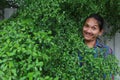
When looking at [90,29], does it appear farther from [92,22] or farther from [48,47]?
[48,47]

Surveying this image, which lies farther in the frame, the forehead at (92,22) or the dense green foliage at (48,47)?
the forehead at (92,22)

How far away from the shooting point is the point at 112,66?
6.91 ft

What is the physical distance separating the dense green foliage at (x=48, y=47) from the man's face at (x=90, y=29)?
0.08 meters

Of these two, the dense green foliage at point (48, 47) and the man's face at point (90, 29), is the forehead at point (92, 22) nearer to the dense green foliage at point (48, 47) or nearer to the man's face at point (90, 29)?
the man's face at point (90, 29)

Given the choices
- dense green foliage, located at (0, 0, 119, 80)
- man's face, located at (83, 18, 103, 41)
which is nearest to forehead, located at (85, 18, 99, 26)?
man's face, located at (83, 18, 103, 41)

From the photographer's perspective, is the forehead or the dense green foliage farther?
the forehead

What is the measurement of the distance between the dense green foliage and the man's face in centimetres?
8

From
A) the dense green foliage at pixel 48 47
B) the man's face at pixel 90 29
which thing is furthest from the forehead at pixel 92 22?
the dense green foliage at pixel 48 47

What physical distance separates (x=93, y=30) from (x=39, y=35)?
756 millimetres

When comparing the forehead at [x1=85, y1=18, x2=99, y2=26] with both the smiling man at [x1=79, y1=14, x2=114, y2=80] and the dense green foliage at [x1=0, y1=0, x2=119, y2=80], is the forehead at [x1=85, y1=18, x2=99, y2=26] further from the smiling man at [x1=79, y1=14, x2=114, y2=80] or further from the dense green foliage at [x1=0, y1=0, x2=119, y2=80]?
the dense green foliage at [x1=0, y1=0, x2=119, y2=80]

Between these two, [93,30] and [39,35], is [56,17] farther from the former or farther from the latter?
[39,35]

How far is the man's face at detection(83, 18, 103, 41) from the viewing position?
246 centimetres

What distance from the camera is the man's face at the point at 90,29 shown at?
2465mm

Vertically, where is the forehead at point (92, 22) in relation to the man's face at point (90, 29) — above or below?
above
